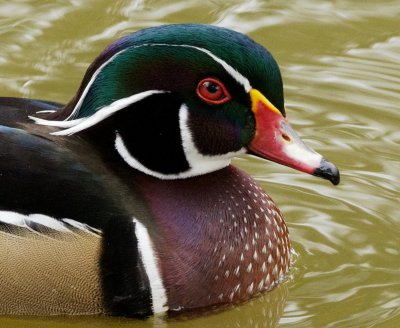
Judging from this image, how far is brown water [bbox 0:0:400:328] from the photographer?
20.8 ft

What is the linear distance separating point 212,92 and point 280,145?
1.34 ft

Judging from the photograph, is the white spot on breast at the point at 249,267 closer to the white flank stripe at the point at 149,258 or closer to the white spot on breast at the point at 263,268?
the white spot on breast at the point at 263,268

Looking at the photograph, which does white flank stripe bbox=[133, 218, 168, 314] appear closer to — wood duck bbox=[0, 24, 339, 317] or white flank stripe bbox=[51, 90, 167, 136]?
wood duck bbox=[0, 24, 339, 317]

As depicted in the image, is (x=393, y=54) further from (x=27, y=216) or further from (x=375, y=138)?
(x=27, y=216)

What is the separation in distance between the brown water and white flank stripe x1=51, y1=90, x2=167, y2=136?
88cm

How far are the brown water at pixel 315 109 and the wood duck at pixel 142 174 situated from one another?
8.6 inches

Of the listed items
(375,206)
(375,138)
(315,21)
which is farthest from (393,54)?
(375,206)

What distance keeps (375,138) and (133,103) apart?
2230mm

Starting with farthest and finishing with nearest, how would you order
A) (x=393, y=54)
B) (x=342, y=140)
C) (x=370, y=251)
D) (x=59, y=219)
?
(x=393, y=54)
(x=342, y=140)
(x=370, y=251)
(x=59, y=219)

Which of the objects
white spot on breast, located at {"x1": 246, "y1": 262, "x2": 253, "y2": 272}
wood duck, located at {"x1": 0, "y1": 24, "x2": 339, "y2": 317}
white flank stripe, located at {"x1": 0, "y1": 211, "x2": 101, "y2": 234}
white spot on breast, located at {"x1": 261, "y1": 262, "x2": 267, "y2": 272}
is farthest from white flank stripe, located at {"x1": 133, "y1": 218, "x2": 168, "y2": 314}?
white spot on breast, located at {"x1": 261, "y1": 262, "x2": 267, "y2": 272}

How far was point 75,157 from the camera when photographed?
19.6 feet

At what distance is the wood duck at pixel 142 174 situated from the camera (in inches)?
232

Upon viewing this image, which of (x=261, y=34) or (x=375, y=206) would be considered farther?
(x=261, y=34)

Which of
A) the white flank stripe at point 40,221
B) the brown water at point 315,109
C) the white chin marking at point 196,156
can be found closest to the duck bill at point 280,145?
the white chin marking at point 196,156
